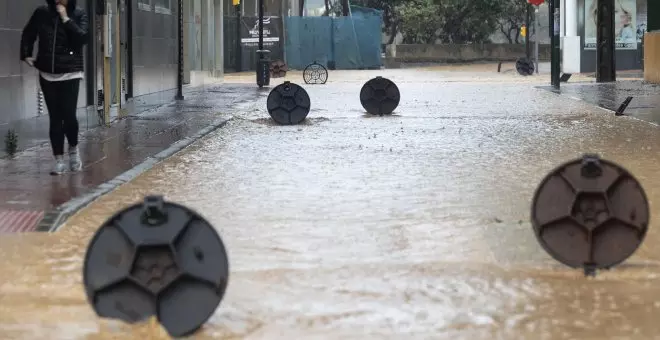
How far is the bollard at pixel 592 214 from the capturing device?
6188mm

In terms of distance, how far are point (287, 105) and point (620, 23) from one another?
90.4ft

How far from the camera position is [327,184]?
10375mm

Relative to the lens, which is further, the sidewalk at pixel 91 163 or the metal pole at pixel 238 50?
the metal pole at pixel 238 50

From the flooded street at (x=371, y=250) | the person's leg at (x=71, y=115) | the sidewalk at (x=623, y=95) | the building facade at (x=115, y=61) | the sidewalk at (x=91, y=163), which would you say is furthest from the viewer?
the sidewalk at (x=623, y=95)

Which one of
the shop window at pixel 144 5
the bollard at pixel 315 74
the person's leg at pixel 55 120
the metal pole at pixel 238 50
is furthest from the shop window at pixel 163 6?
the metal pole at pixel 238 50

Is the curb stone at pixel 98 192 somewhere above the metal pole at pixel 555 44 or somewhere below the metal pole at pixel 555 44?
below

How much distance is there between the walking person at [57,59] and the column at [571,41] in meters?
29.1

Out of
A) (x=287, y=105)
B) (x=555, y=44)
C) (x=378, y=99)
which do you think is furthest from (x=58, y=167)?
(x=555, y=44)

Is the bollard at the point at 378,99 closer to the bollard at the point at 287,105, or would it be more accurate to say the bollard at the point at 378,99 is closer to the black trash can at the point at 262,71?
the bollard at the point at 287,105

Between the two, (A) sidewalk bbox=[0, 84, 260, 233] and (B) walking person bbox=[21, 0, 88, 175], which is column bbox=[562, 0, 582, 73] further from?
(B) walking person bbox=[21, 0, 88, 175]

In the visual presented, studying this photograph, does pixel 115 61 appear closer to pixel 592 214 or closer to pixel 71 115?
pixel 71 115

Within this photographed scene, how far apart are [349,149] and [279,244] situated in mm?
6407

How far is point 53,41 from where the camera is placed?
10664mm

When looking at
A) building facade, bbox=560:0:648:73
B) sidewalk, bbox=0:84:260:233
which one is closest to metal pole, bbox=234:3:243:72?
building facade, bbox=560:0:648:73
